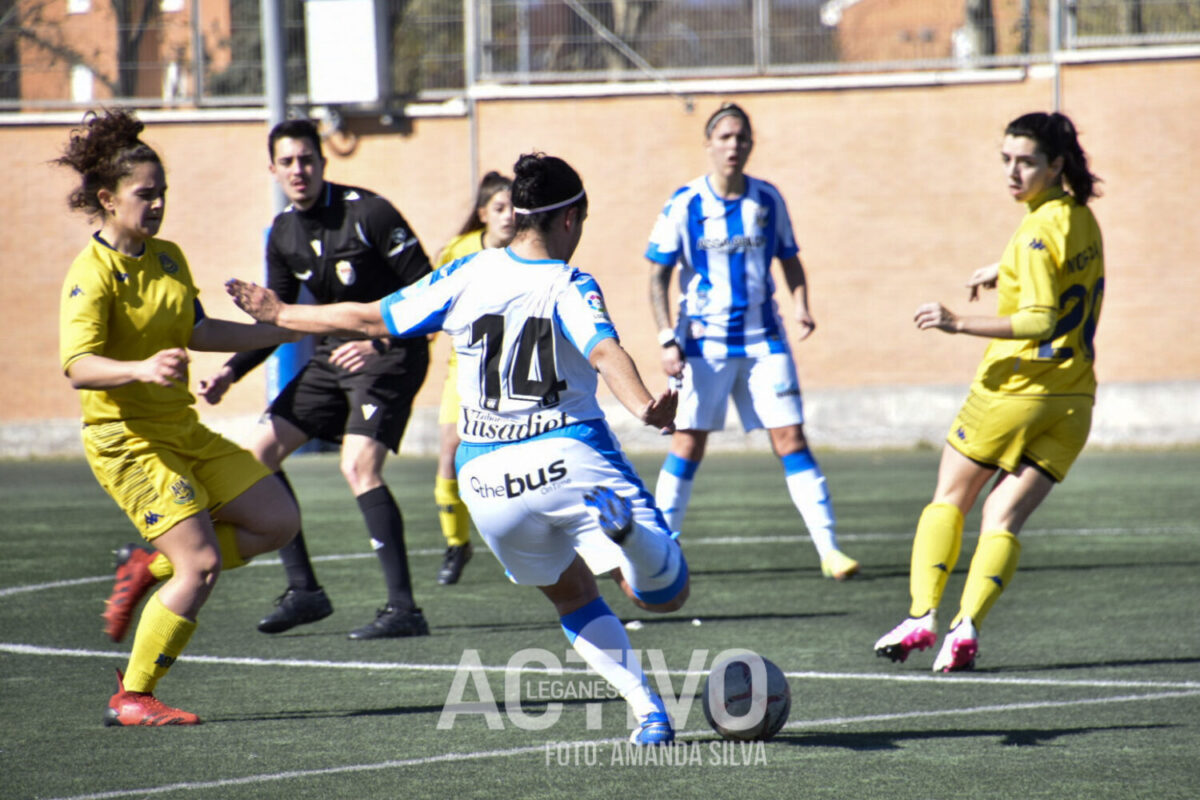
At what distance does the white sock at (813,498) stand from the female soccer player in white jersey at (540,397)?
348 centimetres

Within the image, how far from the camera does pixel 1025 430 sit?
18.8 ft

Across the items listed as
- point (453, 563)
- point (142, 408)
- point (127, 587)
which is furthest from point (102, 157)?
point (453, 563)

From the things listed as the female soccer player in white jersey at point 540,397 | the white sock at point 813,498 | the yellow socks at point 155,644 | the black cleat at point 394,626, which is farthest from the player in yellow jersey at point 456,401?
the female soccer player in white jersey at point 540,397

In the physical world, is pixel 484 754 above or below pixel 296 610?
above

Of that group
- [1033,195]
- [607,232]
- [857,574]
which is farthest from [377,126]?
[1033,195]

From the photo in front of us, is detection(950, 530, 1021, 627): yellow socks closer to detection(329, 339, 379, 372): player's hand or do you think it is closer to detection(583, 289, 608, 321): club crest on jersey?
detection(583, 289, 608, 321): club crest on jersey

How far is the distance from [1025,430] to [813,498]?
2356 mm

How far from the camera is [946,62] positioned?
18297 millimetres

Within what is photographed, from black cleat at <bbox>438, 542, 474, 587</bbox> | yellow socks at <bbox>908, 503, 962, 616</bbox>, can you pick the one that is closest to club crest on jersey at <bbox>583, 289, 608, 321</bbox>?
yellow socks at <bbox>908, 503, 962, 616</bbox>

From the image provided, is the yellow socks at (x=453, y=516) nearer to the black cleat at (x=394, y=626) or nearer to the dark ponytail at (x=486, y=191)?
the dark ponytail at (x=486, y=191)

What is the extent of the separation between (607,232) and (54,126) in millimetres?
7411

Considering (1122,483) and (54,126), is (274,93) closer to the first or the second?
(54,126)

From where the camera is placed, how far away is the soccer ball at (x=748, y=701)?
185 inches

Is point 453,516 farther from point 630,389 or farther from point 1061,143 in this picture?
point 630,389
